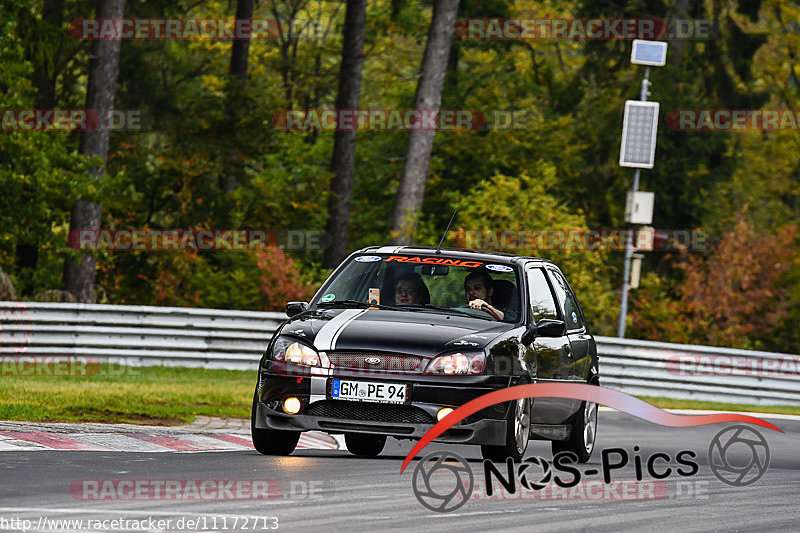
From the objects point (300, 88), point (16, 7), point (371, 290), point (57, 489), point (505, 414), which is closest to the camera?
point (57, 489)

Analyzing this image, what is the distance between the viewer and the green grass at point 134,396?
50.2ft

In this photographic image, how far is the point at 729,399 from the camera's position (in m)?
24.6

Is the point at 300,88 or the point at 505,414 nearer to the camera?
the point at 505,414

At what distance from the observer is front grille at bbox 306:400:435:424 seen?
1002 centimetres

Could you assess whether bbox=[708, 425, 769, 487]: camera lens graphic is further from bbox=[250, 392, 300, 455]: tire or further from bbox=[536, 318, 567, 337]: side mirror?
bbox=[250, 392, 300, 455]: tire

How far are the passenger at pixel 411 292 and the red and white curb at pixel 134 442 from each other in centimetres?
215

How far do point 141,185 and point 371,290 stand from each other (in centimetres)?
2336

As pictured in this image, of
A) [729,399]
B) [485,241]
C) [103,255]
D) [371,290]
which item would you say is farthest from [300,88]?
[371,290]

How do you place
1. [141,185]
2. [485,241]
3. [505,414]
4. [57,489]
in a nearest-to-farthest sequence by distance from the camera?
1. [57,489]
2. [505,414]
3. [485,241]
4. [141,185]

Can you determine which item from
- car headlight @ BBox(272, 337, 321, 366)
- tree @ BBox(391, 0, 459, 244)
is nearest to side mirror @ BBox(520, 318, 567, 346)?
car headlight @ BBox(272, 337, 321, 366)

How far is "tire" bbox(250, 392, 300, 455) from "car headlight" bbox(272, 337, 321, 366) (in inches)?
32.2

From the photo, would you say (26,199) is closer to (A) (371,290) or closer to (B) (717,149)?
(A) (371,290)

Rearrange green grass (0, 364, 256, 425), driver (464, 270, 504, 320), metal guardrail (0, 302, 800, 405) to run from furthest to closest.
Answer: metal guardrail (0, 302, 800, 405)
green grass (0, 364, 256, 425)
driver (464, 270, 504, 320)

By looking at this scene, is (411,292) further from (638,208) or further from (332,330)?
(638,208)
